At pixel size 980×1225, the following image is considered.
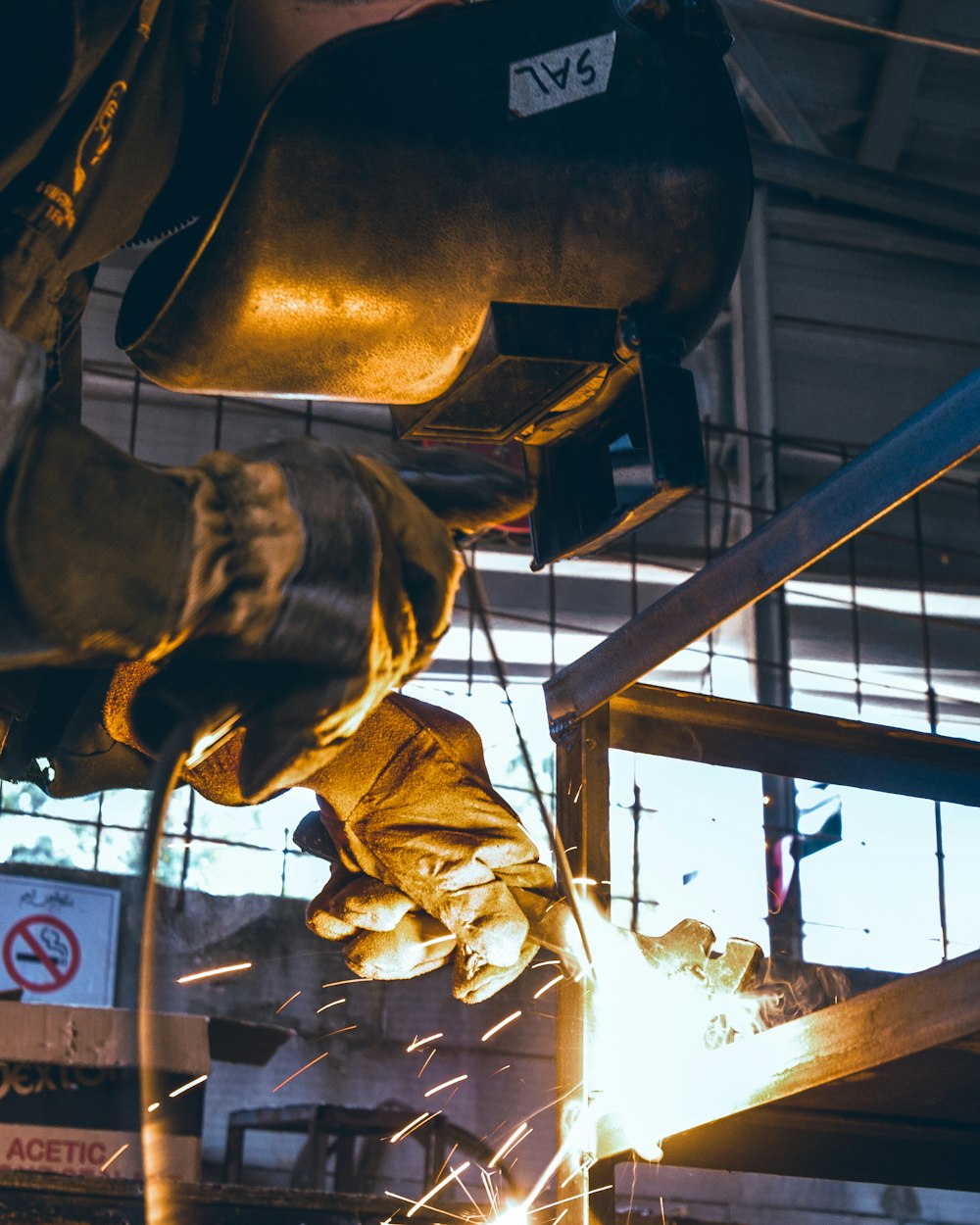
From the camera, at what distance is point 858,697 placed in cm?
646

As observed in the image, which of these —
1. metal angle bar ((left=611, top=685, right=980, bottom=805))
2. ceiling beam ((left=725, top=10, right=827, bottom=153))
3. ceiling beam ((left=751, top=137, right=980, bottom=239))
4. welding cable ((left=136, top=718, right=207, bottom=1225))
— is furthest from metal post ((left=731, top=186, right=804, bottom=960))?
welding cable ((left=136, top=718, right=207, bottom=1225))

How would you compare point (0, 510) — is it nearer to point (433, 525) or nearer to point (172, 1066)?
point (433, 525)

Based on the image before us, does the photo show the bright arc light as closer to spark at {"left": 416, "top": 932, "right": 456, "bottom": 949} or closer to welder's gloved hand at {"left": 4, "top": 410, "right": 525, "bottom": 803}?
spark at {"left": 416, "top": 932, "right": 456, "bottom": 949}

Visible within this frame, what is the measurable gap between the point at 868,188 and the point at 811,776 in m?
5.91

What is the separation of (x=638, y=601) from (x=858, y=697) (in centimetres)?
112

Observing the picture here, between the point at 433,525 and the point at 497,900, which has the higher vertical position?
the point at 433,525

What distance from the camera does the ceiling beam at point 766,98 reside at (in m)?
6.52

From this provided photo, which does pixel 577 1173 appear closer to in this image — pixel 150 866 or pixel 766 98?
pixel 150 866

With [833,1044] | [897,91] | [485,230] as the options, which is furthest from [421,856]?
[897,91]

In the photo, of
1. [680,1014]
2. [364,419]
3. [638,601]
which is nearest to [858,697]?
[638,601]

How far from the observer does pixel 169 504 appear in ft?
2.78

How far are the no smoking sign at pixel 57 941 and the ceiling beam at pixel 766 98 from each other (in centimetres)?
453

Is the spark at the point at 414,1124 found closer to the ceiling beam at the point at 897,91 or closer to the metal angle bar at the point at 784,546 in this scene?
the metal angle bar at the point at 784,546

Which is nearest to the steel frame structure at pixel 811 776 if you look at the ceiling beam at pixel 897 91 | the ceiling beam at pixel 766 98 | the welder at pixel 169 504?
the welder at pixel 169 504
